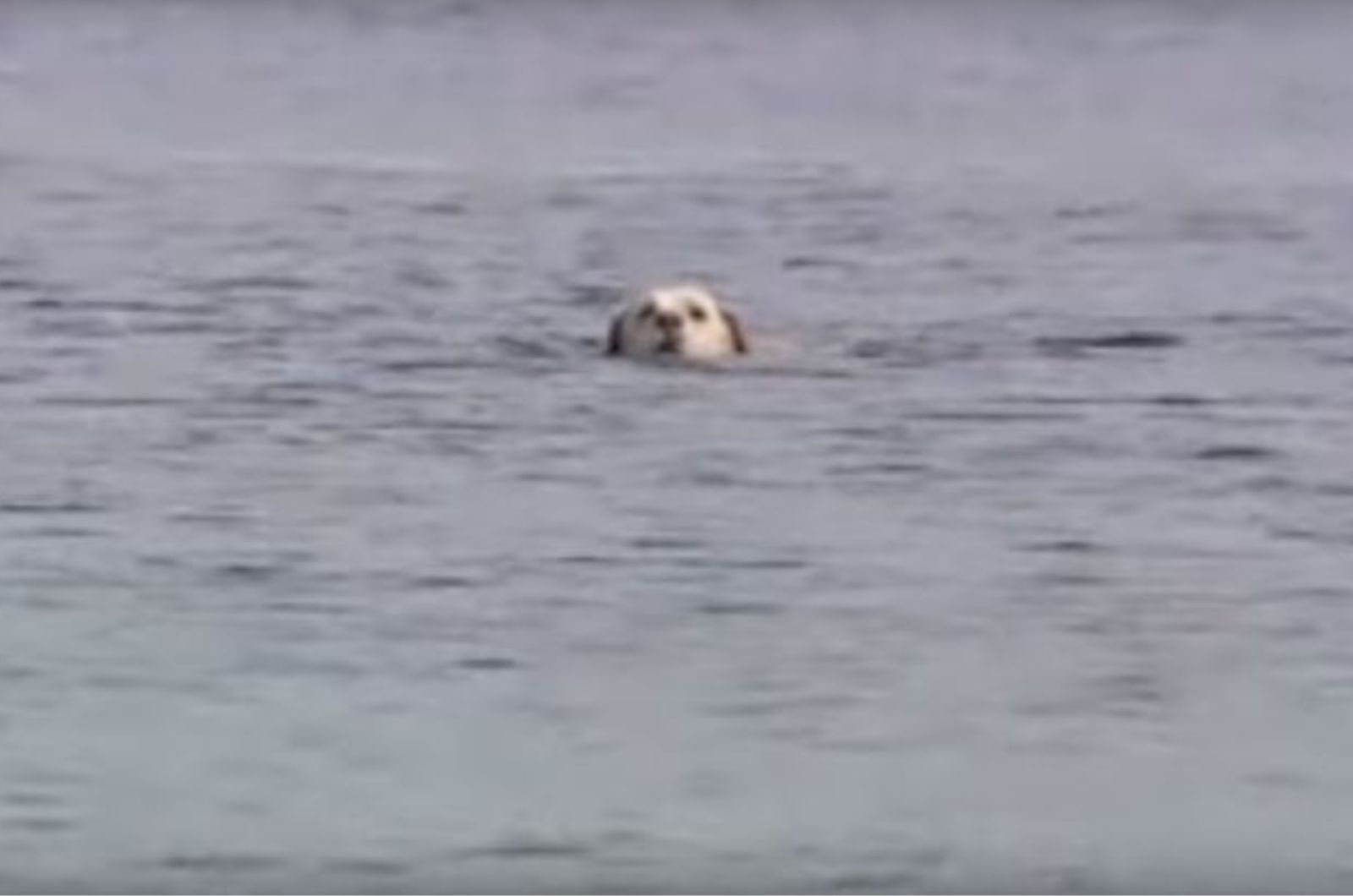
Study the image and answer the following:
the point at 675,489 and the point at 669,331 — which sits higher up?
the point at 669,331

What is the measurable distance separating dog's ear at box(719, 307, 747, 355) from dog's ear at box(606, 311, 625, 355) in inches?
12.5

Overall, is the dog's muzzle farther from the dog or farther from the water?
the water

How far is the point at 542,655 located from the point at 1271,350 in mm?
6554

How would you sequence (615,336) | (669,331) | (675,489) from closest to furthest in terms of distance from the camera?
(675,489)
(669,331)
(615,336)

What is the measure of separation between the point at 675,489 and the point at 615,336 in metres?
3.11

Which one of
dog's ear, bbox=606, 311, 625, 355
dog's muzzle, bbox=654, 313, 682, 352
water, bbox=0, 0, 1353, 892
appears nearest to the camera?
water, bbox=0, 0, 1353, 892


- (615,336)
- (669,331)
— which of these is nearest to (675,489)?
(669,331)

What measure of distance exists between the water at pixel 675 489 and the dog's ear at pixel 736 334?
7 centimetres

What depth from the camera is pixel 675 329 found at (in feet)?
59.7

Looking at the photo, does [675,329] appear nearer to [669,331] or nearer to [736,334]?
[669,331]

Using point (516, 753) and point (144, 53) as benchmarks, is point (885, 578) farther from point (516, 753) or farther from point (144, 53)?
point (144, 53)

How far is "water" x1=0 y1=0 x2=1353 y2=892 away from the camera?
10766mm

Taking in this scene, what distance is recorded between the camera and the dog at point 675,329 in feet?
59.6

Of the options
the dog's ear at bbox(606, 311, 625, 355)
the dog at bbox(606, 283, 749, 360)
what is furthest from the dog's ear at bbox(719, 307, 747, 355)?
the dog's ear at bbox(606, 311, 625, 355)
